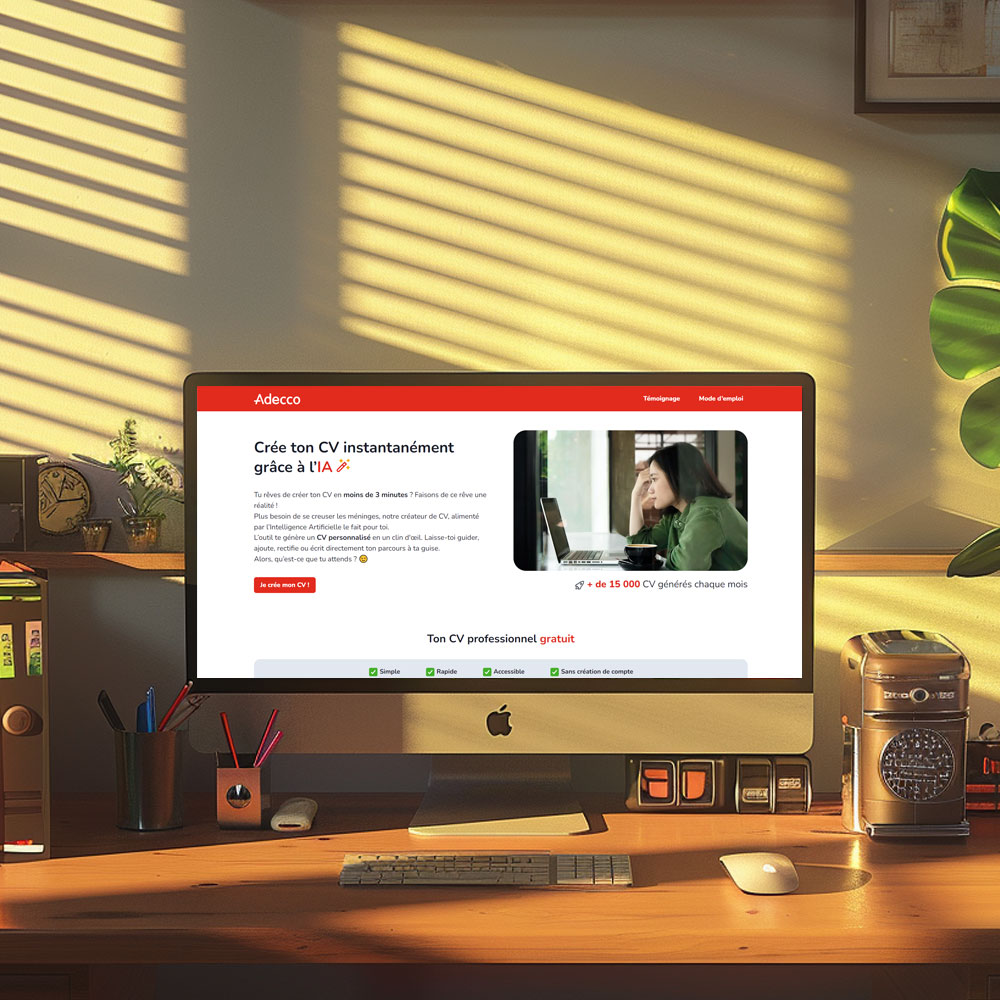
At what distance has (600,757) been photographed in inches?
66.6

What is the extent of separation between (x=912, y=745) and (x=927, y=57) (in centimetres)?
97

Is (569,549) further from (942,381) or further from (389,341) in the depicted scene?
(942,381)

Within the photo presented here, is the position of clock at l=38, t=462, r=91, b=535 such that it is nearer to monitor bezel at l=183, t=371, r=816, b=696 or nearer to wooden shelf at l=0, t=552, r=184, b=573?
wooden shelf at l=0, t=552, r=184, b=573

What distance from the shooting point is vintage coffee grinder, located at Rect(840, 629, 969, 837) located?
1.41m

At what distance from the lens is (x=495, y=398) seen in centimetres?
146

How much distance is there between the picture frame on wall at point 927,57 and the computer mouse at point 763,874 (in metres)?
1.05

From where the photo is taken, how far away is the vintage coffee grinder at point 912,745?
4.62ft

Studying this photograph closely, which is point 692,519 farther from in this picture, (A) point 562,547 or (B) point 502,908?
(B) point 502,908

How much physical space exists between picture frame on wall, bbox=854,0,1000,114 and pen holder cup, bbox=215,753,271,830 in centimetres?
124

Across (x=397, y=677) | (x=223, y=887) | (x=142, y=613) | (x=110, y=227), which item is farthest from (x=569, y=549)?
(x=110, y=227)

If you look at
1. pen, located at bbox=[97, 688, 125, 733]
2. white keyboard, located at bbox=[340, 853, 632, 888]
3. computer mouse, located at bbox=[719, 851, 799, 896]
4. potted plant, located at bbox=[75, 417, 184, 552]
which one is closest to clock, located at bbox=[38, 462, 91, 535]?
potted plant, located at bbox=[75, 417, 184, 552]

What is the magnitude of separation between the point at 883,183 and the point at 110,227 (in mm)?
1133

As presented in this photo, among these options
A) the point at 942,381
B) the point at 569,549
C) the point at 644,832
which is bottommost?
the point at 644,832

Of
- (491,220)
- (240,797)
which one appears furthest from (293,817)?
(491,220)
